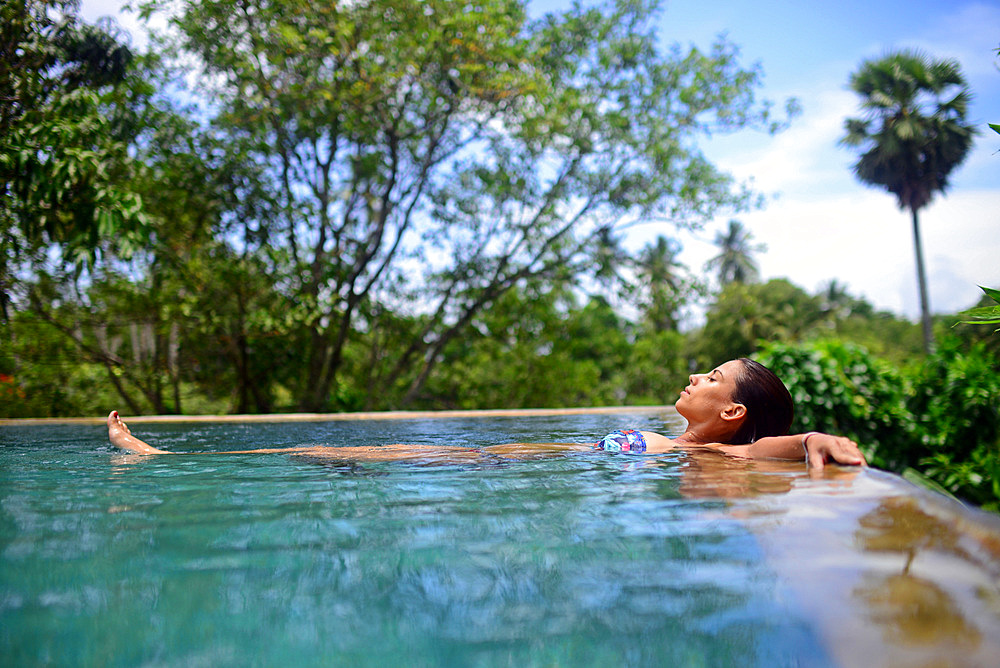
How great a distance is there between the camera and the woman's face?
353cm

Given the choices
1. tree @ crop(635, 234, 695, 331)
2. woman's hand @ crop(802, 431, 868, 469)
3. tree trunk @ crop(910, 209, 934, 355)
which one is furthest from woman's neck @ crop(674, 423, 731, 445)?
tree trunk @ crop(910, 209, 934, 355)

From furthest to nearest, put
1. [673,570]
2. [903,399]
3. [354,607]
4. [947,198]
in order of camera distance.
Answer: [947,198]
[903,399]
[673,570]
[354,607]

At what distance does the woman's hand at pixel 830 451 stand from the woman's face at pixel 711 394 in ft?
2.49

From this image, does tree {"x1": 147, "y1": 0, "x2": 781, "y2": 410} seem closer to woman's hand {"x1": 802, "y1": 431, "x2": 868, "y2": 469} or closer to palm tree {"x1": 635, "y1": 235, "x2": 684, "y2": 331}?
palm tree {"x1": 635, "y1": 235, "x2": 684, "y2": 331}

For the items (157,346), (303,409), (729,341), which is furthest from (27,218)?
(729,341)

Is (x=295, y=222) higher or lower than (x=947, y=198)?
lower

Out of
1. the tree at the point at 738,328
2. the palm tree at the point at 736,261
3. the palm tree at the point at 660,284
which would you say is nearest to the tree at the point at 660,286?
the palm tree at the point at 660,284

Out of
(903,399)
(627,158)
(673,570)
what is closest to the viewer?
(673,570)

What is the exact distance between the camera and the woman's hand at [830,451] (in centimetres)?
254

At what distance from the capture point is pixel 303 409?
37.7ft

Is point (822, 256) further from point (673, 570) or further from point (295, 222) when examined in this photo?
point (673, 570)

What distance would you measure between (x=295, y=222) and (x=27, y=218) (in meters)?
5.02

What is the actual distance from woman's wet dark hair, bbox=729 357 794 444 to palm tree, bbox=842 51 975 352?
26.9 m

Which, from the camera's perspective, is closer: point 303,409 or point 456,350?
point 303,409
